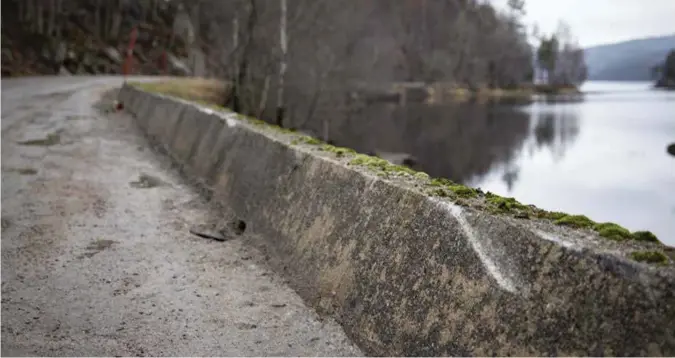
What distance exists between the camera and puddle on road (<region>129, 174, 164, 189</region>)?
7.26m

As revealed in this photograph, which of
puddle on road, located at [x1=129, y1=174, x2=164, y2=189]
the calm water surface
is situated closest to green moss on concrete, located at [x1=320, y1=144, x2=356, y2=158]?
puddle on road, located at [x1=129, y1=174, x2=164, y2=189]

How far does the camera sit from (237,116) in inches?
277

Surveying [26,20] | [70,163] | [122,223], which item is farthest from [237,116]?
[26,20]

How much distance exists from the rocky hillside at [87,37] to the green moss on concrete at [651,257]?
36.1 meters

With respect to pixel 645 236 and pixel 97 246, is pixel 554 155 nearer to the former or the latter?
pixel 97 246

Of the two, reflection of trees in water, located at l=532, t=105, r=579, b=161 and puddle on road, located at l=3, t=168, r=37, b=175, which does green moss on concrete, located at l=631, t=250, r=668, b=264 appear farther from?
reflection of trees in water, located at l=532, t=105, r=579, b=161

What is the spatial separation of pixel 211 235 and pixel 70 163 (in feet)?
13.8

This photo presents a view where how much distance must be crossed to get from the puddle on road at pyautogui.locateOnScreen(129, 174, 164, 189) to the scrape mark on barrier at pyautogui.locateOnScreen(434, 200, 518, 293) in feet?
17.1

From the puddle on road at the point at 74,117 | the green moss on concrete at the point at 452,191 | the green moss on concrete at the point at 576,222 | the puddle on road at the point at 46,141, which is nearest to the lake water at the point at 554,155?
the green moss on concrete at the point at 452,191

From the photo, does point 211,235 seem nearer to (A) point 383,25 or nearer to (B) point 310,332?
(B) point 310,332

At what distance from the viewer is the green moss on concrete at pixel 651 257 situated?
2.03 meters

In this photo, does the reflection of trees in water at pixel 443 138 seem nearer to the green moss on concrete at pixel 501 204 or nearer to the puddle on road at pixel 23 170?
the puddle on road at pixel 23 170

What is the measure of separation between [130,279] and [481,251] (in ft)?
9.07

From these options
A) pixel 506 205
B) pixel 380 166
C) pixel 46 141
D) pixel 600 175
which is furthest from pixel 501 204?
pixel 600 175
